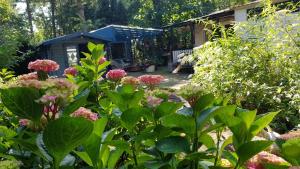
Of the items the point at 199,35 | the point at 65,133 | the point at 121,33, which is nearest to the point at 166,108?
the point at 65,133

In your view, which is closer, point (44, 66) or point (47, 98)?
point (47, 98)

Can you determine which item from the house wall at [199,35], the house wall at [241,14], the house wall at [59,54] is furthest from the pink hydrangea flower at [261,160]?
the house wall at [59,54]

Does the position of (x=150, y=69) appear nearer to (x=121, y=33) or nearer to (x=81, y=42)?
(x=121, y=33)

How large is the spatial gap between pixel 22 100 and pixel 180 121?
502mm

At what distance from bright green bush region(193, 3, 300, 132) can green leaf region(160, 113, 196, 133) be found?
3.90 meters

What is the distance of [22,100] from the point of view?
1.13m

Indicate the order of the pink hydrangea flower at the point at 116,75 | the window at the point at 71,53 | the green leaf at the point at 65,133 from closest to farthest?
the green leaf at the point at 65,133 < the pink hydrangea flower at the point at 116,75 < the window at the point at 71,53

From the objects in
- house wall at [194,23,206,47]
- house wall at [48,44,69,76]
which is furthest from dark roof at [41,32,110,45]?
house wall at [194,23,206,47]

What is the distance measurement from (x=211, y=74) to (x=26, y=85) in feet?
15.8

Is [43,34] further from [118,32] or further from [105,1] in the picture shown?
[118,32]

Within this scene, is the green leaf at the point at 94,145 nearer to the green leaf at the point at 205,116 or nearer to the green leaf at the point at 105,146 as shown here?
the green leaf at the point at 105,146

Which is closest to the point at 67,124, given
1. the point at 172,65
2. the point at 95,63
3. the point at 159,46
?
the point at 95,63

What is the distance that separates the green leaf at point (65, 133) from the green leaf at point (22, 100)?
165 mm

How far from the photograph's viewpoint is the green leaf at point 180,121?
1163 mm
